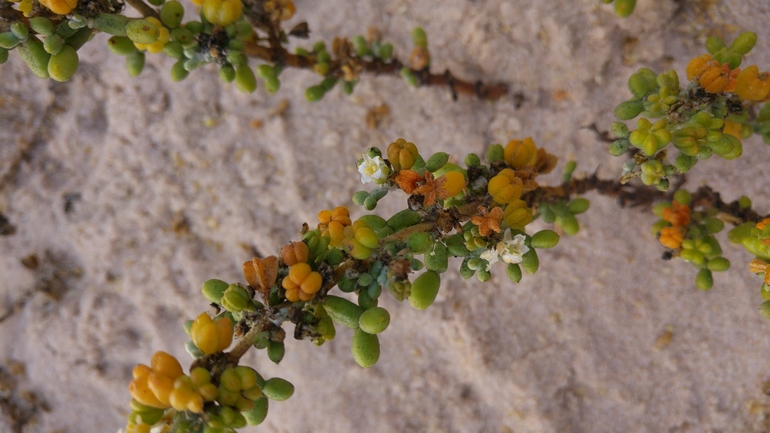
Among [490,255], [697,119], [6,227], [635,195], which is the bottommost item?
[6,227]

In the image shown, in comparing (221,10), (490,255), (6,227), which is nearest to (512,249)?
(490,255)

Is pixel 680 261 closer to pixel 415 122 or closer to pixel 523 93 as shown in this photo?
pixel 523 93

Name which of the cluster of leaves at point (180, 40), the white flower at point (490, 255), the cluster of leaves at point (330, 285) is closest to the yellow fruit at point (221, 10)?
the cluster of leaves at point (180, 40)

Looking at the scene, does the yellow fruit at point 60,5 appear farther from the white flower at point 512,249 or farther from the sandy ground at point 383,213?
the sandy ground at point 383,213

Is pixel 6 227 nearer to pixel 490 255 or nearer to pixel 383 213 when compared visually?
pixel 383 213

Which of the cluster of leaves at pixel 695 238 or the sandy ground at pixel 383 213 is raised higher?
the cluster of leaves at pixel 695 238

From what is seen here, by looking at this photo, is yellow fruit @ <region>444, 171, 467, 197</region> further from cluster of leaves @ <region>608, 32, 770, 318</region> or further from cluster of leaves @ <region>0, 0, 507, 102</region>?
cluster of leaves @ <region>0, 0, 507, 102</region>

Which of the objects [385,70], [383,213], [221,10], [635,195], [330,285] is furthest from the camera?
[383,213]

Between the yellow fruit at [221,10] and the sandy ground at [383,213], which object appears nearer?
the yellow fruit at [221,10]
